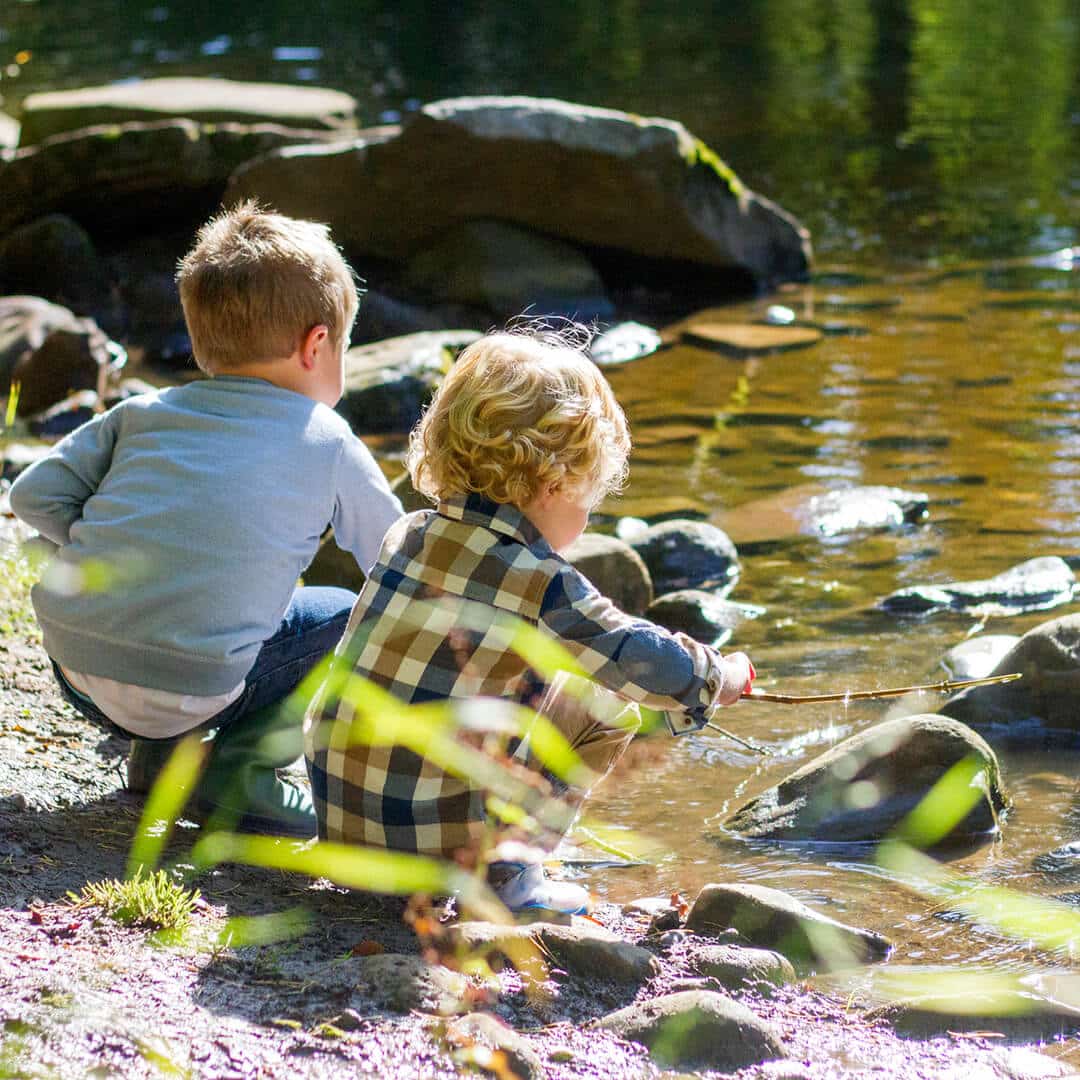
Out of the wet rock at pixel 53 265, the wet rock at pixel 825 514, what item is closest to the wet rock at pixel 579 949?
the wet rock at pixel 825 514

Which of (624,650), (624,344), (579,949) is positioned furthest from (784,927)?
(624,344)

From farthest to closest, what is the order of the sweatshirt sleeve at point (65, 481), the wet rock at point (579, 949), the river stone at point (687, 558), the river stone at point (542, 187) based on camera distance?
the river stone at point (542, 187) → the river stone at point (687, 558) → the sweatshirt sleeve at point (65, 481) → the wet rock at point (579, 949)

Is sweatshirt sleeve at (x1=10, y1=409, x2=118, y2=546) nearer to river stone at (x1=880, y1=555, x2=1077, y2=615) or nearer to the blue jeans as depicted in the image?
the blue jeans

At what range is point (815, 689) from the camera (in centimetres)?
413

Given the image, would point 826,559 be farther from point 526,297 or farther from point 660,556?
point 526,297

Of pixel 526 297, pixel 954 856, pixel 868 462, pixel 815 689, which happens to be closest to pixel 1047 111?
pixel 526 297

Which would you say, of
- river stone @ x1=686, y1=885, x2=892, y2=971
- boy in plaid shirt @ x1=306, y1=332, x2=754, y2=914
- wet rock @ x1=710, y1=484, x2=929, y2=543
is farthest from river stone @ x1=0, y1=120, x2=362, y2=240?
river stone @ x1=686, y1=885, x2=892, y2=971

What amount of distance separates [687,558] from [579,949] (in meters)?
2.77

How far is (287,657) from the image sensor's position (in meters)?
3.10

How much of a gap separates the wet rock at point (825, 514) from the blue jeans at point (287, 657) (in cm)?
251

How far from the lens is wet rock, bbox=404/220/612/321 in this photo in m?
9.15

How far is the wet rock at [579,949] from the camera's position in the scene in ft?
7.93

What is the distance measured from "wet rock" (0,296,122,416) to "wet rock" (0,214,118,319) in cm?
206

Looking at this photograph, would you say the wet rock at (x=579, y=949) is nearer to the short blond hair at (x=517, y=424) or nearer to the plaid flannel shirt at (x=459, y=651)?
the plaid flannel shirt at (x=459, y=651)
